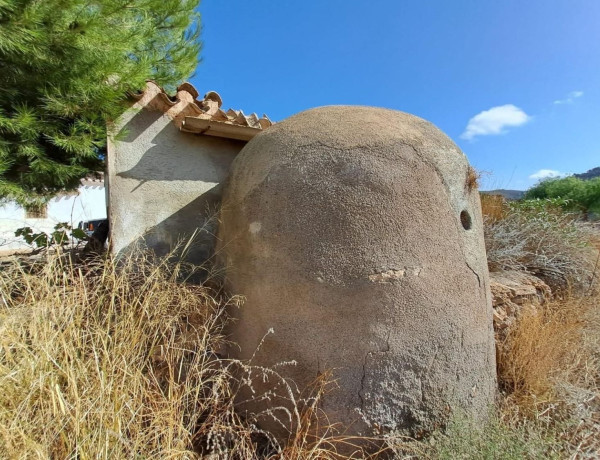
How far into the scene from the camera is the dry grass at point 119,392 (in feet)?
6.84

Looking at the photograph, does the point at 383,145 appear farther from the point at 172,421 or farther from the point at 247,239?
the point at 172,421

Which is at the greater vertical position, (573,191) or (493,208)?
(573,191)

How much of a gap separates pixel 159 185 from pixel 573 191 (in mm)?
28438

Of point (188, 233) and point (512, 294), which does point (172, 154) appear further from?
point (512, 294)

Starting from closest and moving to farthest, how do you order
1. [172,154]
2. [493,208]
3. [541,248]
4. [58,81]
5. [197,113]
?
[58,81] < [172,154] < [197,113] < [541,248] < [493,208]

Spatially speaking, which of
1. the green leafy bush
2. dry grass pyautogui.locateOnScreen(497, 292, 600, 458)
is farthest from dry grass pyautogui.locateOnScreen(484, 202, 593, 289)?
the green leafy bush

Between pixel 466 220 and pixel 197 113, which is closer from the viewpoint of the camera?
pixel 466 220

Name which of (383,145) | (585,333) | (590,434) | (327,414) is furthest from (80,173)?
(585,333)

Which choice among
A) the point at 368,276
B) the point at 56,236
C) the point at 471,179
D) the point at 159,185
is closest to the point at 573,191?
the point at 471,179

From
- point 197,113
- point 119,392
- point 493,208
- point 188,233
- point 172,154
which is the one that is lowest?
point 119,392

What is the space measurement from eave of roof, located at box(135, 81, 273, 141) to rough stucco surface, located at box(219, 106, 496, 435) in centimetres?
166

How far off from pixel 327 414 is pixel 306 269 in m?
1.19

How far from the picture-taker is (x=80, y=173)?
4750 millimetres

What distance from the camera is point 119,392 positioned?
241cm
